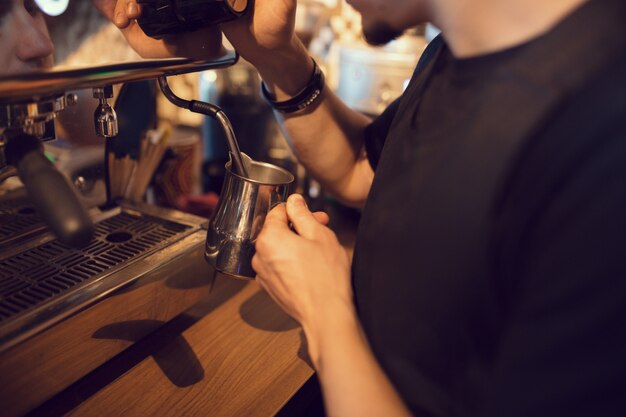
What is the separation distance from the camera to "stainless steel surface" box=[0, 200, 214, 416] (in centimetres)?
58

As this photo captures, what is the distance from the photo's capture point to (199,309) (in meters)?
0.91

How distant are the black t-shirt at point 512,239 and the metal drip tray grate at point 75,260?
400 mm

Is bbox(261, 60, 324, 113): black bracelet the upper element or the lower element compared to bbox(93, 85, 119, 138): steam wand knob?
lower

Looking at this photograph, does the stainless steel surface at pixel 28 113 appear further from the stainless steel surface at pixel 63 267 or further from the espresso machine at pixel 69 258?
the stainless steel surface at pixel 63 267

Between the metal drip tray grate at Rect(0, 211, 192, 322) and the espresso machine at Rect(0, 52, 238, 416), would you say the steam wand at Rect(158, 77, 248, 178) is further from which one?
the metal drip tray grate at Rect(0, 211, 192, 322)

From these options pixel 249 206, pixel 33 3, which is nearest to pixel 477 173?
pixel 249 206

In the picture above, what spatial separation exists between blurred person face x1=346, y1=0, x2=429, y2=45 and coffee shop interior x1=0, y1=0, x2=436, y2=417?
233 millimetres

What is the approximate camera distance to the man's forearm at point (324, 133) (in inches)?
36.2

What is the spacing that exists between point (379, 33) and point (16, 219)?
644 millimetres

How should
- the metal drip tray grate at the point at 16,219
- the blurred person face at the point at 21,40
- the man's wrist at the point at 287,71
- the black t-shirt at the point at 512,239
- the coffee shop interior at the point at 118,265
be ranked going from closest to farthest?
the black t-shirt at the point at 512,239 → the coffee shop interior at the point at 118,265 → the blurred person face at the point at 21,40 → the metal drip tray grate at the point at 16,219 → the man's wrist at the point at 287,71

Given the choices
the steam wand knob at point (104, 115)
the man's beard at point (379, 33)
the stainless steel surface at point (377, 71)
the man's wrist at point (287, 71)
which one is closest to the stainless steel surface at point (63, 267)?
the steam wand knob at point (104, 115)

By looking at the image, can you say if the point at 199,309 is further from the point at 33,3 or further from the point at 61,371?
the point at 33,3

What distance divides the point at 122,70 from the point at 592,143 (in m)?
0.48

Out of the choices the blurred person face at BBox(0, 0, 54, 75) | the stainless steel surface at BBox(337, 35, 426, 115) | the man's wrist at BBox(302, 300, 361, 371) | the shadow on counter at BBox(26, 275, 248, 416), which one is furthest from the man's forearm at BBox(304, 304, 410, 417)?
the stainless steel surface at BBox(337, 35, 426, 115)
